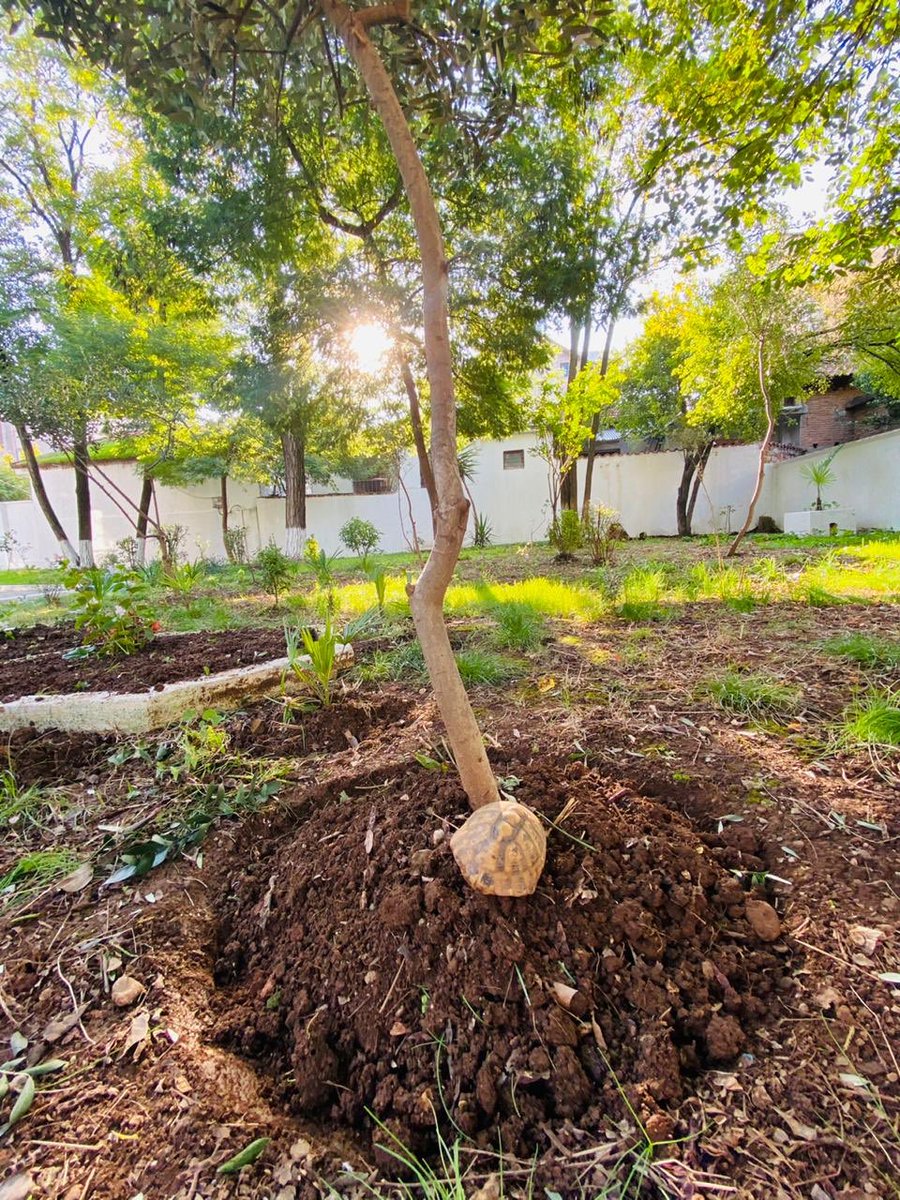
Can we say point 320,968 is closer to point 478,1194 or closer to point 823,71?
point 478,1194

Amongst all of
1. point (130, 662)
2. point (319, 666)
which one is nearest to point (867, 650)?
point (319, 666)

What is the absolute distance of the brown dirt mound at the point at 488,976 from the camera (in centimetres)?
74

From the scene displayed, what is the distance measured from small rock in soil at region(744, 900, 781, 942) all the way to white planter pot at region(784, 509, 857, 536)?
9899 mm

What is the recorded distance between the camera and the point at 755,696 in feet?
6.13

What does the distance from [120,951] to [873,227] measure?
16.6 ft

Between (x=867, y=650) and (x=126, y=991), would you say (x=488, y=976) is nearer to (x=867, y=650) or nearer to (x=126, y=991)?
(x=126, y=991)

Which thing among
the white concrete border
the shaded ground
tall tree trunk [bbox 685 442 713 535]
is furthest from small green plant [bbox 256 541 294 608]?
tall tree trunk [bbox 685 442 713 535]

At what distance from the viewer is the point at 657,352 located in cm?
1140

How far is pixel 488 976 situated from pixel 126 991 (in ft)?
2.11

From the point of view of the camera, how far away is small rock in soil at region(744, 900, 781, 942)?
0.94 metres

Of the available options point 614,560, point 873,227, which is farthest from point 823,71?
point 614,560

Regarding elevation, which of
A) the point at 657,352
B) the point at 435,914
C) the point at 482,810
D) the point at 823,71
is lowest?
the point at 435,914

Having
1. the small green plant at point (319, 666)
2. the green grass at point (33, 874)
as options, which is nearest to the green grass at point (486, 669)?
the small green plant at point (319, 666)

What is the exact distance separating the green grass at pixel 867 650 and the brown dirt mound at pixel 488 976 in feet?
4.91
